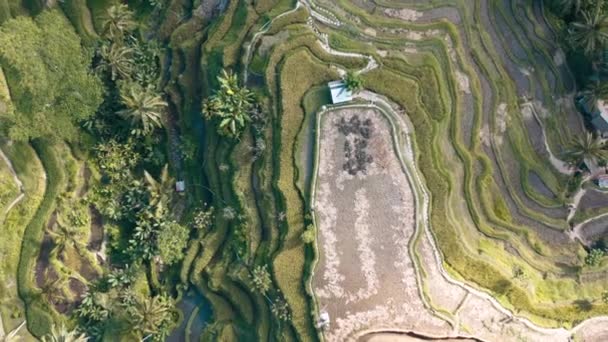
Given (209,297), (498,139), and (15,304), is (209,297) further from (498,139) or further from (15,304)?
(498,139)

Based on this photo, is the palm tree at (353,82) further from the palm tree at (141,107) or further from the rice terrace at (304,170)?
the palm tree at (141,107)

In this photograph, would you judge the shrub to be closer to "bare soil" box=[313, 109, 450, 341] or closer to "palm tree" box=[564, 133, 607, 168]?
"palm tree" box=[564, 133, 607, 168]

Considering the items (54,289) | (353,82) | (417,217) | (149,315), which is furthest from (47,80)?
(417,217)

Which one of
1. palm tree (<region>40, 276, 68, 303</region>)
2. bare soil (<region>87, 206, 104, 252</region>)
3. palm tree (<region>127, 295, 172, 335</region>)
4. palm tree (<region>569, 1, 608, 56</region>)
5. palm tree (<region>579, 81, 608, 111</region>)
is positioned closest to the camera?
palm tree (<region>127, 295, 172, 335</region>)

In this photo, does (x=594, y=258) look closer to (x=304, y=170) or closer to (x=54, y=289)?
(x=304, y=170)

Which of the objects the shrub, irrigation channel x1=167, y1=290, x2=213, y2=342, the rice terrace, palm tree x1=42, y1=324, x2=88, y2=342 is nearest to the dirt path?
the rice terrace

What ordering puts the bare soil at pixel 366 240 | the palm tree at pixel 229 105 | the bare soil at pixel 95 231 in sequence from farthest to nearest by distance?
the bare soil at pixel 95 231 → the palm tree at pixel 229 105 → the bare soil at pixel 366 240

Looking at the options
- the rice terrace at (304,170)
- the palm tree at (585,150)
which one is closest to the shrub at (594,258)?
the rice terrace at (304,170)
